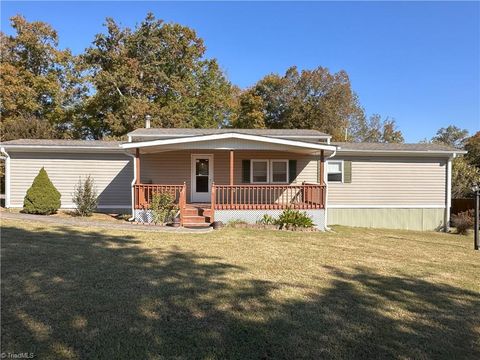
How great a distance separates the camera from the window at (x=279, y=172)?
14.5m

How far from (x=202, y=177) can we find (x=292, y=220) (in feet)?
15.7

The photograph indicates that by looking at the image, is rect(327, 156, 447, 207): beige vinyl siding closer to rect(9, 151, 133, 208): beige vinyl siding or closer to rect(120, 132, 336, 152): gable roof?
rect(120, 132, 336, 152): gable roof

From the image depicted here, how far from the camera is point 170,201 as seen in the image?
11305 mm

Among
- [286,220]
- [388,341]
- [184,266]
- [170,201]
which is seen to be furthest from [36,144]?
[388,341]

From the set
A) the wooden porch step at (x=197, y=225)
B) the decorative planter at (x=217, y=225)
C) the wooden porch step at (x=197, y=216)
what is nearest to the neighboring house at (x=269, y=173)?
the wooden porch step at (x=197, y=216)

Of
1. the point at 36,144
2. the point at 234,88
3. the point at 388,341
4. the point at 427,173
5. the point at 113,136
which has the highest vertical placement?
the point at 234,88

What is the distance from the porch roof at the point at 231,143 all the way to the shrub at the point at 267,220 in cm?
228

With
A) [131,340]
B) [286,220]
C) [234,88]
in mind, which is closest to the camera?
[131,340]

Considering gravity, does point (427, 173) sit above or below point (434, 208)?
above

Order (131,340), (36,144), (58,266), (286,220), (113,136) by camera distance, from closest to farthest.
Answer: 1. (131,340)
2. (58,266)
3. (286,220)
4. (36,144)
5. (113,136)

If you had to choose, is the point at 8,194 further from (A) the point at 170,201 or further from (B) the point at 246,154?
(B) the point at 246,154

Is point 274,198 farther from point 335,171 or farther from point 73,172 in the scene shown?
point 73,172

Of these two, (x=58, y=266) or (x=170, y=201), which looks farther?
(x=170, y=201)

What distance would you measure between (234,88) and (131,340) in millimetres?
34563
